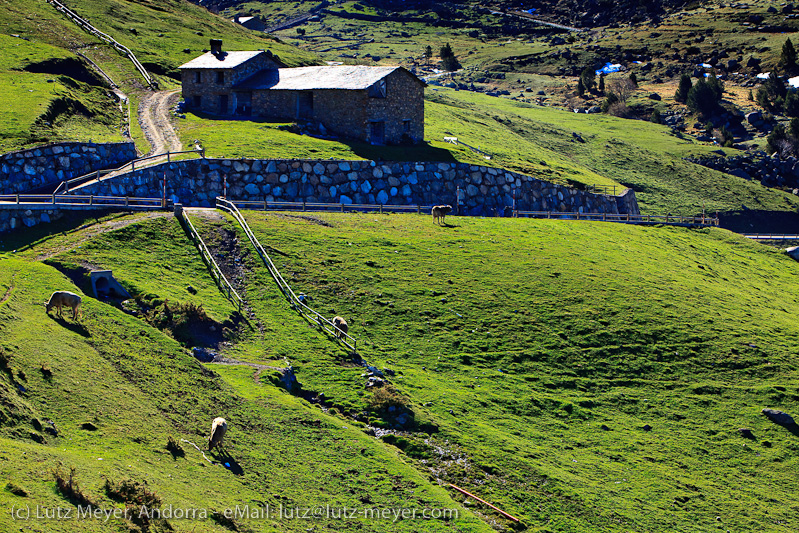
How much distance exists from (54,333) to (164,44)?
7455 cm

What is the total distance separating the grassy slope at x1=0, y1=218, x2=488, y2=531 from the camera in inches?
787

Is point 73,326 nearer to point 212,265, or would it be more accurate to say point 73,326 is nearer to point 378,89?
point 212,265

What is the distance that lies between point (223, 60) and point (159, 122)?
1042 centimetres

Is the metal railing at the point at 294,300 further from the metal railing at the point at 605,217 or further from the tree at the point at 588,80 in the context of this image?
the tree at the point at 588,80

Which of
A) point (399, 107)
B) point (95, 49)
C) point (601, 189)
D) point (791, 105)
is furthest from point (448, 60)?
point (399, 107)

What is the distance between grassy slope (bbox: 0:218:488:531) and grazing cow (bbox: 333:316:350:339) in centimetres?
569

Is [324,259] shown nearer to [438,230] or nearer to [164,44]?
[438,230]

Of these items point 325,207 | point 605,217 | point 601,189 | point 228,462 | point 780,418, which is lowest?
point 780,418

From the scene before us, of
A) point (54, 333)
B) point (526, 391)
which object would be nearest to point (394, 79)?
point (526, 391)

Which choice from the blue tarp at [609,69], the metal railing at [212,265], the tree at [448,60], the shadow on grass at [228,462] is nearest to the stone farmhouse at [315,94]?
the metal railing at [212,265]

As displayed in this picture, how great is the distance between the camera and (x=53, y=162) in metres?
51.3

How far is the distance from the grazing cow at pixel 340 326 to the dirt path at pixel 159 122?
2719 cm

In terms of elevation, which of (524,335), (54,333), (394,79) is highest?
(394,79)

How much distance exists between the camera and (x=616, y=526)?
27.6 m
